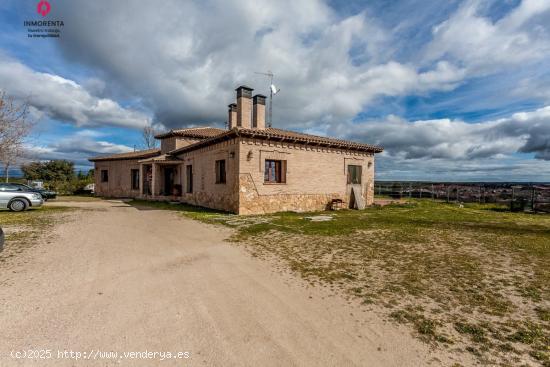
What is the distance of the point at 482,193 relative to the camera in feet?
72.5

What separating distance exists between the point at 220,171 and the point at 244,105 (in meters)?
3.89

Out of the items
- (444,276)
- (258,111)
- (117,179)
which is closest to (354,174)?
(258,111)

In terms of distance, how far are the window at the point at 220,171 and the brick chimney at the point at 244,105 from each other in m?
2.53

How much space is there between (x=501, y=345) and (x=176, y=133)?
A: 1986cm

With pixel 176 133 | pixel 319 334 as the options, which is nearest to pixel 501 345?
pixel 319 334

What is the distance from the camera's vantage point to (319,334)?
9.05 ft

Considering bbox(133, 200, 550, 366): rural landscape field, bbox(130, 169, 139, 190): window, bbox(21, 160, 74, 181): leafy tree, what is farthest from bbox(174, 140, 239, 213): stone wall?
bbox(21, 160, 74, 181): leafy tree

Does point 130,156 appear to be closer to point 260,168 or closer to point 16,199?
point 16,199

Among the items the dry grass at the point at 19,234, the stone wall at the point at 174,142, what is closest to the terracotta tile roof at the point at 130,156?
the stone wall at the point at 174,142

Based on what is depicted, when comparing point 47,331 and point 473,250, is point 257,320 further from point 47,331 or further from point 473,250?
point 473,250

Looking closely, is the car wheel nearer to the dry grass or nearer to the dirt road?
the dry grass

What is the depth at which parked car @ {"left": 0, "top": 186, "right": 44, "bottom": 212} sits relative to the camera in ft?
39.4

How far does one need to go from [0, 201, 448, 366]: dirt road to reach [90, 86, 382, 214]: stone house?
7593mm

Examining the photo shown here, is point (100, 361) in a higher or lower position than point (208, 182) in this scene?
lower
